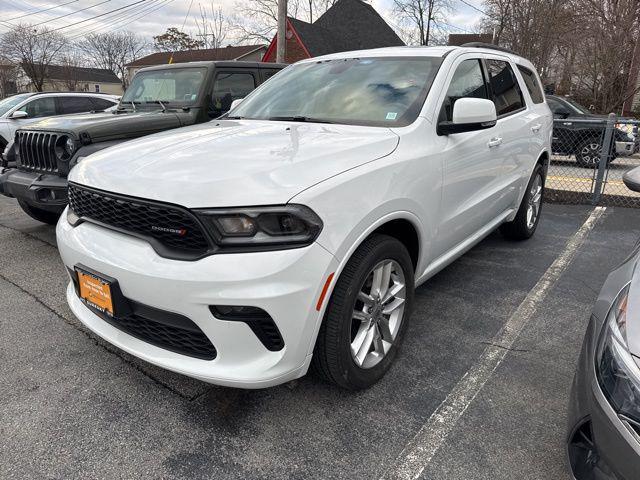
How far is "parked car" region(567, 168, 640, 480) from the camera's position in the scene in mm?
1365

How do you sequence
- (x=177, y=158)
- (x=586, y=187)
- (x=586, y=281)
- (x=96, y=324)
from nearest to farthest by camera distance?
(x=177, y=158) < (x=96, y=324) < (x=586, y=281) < (x=586, y=187)

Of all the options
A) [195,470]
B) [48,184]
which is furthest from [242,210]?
[48,184]

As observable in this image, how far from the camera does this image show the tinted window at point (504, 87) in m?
3.80

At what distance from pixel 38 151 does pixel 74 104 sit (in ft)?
20.9

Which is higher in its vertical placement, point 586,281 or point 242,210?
point 242,210

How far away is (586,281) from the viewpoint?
4047 mm

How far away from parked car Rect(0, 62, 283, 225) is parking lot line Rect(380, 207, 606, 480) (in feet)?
11.9

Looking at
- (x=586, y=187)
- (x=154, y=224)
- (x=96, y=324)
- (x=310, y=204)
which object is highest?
(x=310, y=204)

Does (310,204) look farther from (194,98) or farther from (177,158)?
(194,98)

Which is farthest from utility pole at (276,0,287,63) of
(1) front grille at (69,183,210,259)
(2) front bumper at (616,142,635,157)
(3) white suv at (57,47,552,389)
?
(1) front grille at (69,183,210,259)

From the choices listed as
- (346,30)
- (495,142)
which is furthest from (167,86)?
(346,30)

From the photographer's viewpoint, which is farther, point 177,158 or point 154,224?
point 177,158

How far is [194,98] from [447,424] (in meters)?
4.62

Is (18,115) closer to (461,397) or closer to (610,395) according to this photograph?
(461,397)
